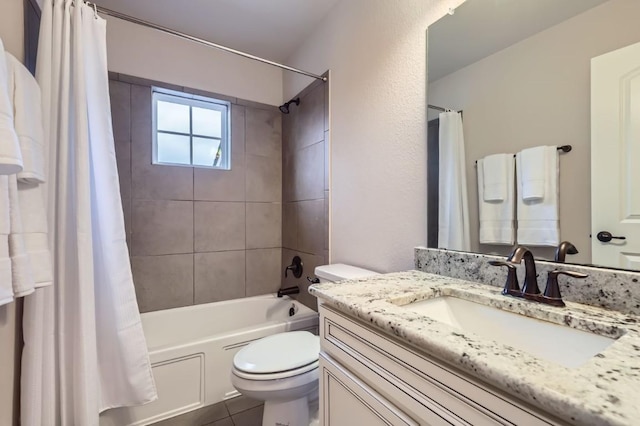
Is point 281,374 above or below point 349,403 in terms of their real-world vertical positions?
below

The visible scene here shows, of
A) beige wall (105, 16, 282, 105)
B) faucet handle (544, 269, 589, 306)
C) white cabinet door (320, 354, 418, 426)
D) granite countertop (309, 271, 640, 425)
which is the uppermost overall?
beige wall (105, 16, 282, 105)

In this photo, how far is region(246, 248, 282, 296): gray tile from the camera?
2.44m

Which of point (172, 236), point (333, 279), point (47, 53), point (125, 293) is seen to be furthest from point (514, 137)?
point (172, 236)

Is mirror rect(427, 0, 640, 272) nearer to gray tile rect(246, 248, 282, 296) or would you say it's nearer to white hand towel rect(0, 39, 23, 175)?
white hand towel rect(0, 39, 23, 175)

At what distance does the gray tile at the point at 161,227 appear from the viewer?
2031 mm

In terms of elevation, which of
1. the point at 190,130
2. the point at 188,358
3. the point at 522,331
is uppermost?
the point at 190,130

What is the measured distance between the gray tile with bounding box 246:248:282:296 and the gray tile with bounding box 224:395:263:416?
2.76 feet

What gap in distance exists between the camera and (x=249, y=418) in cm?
158

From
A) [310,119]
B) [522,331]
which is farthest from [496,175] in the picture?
[310,119]

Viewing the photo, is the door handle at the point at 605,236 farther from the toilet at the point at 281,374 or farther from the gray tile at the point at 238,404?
the gray tile at the point at 238,404

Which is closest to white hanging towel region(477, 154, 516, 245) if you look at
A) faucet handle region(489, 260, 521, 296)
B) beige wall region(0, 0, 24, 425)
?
faucet handle region(489, 260, 521, 296)

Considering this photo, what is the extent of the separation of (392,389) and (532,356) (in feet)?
1.00

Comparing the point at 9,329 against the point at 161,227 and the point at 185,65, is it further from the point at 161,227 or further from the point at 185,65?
the point at 185,65

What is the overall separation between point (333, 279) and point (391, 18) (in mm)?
1376
